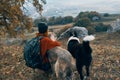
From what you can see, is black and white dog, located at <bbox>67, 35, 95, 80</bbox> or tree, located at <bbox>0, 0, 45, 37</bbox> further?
tree, located at <bbox>0, 0, 45, 37</bbox>

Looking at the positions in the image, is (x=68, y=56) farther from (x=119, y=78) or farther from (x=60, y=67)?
(x=119, y=78)

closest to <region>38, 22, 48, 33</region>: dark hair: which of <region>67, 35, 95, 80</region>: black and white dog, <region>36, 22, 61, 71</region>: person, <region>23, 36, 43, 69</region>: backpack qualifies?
<region>36, 22, 61, 71</region>: person

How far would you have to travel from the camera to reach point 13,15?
23031mm

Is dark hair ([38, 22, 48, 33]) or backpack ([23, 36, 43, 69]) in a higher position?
dark hair ([38, 22, 48, 33])

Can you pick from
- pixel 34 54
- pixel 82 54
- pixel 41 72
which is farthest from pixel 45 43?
pixel 82 54

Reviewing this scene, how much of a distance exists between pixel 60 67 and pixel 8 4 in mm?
9333

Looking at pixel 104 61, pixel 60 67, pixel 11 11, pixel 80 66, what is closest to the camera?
pixel 60 67

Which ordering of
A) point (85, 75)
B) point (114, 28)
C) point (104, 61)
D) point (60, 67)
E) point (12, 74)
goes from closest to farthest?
point (60, 67), point (85, 75), point (12, 74), point (104, 61), point (114, 28)

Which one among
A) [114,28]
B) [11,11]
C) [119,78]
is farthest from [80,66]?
[114,28]

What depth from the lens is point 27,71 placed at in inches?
736

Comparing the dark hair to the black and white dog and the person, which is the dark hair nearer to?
the person

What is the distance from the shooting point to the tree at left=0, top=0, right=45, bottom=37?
2252 centimetres

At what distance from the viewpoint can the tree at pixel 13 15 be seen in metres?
22.5

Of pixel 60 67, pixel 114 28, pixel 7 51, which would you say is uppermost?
pixel 60 67
